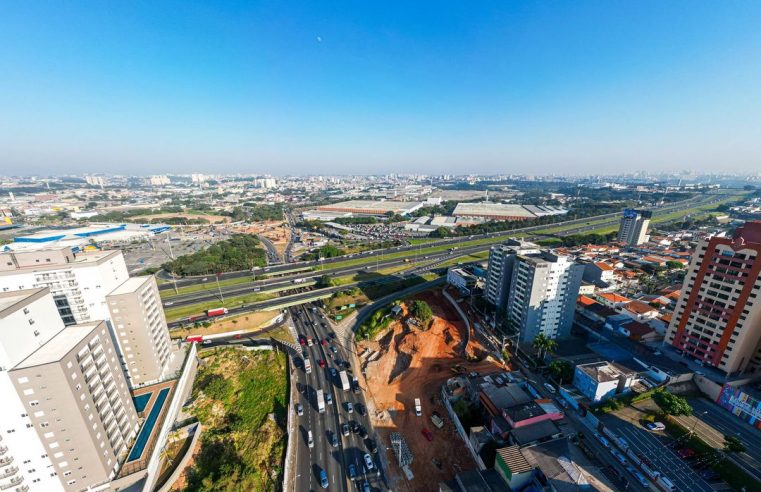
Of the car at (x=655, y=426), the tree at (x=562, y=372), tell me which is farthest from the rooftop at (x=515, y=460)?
the car at (x=655, y=426)

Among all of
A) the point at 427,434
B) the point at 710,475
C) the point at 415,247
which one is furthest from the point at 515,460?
the point at 415,247

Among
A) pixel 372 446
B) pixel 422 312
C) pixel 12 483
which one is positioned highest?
pixel 12 483

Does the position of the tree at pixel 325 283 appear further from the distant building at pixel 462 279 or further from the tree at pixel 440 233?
the tree at pixel 440 233

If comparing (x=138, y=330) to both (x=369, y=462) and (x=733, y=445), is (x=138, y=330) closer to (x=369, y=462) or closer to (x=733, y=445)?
(x=369, y=462)

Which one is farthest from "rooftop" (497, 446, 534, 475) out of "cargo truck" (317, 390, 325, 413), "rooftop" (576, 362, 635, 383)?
"cargo truck" (317, 390, 325, 413)

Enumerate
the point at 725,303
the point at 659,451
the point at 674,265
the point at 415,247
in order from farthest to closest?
the point at 415,247 → the point at 674,265 → the point at 725,303 → the point at 659,451

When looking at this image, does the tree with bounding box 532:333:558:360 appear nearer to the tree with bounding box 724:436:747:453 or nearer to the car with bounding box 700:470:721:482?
the car with bounding box 700:470:721:482

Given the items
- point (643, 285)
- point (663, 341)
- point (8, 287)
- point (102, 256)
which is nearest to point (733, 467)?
point (663, 341)
